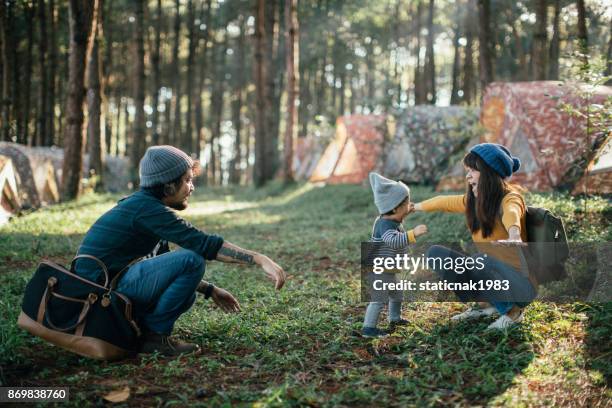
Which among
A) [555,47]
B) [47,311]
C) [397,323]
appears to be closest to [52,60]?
[555,47]

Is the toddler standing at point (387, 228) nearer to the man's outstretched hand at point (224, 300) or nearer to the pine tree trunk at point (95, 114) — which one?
the man's outstretched hand at point (224, 300)

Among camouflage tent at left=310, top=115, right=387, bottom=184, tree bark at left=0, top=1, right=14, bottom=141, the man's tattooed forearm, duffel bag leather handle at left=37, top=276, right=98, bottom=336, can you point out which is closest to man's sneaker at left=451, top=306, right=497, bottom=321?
the man's tattooed forearm

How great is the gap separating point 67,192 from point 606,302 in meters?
11.0

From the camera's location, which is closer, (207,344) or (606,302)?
(207,344)

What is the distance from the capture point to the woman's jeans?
4039 millimetres

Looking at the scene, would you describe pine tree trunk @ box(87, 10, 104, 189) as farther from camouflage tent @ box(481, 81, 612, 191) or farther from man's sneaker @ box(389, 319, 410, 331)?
man's sneaker @ box(389, 319, 410, 331)

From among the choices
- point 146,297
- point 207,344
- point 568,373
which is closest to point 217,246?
point 146,297

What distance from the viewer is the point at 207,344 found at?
3.99 metres

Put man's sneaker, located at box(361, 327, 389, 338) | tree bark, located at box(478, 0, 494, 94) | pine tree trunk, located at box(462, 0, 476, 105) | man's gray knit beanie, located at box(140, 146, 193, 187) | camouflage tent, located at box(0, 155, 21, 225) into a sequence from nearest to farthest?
1. man's gray knit beanie, located at box(140, 146, 193, 187)
2. man's sneaker, located at box(361, 327, 389, 338)
3. camouflage tent, located at box(0, 155, 21, 225)
4. tree bark, located at box(478, 0, 494, 94)
5. pine tree trunk, located at box(462, 0, 476, 105)

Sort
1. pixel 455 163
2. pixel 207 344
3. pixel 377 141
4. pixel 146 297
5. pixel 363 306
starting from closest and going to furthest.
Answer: pixel 146 297 → pixel 207 344 → pixel 363 306 → pixel 455 163 → pixel 377 141

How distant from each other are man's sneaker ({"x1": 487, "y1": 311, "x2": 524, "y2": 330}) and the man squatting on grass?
1.69 metres

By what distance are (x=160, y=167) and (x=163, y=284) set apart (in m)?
0.70

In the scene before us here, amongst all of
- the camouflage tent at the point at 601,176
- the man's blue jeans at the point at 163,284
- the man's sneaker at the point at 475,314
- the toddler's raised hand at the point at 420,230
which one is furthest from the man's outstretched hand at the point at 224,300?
the camouflage tent at the point at 601,176

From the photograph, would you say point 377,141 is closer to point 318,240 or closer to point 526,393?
point 318,240
